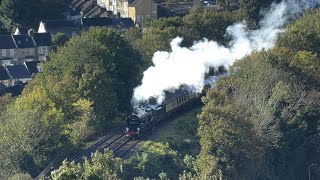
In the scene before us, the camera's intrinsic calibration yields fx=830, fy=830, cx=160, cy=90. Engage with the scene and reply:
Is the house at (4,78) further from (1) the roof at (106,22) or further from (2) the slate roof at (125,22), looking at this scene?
(2) the slate roof at (125,22)

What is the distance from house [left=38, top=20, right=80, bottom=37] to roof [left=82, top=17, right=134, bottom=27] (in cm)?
89

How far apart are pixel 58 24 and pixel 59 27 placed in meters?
0.39

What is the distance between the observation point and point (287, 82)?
43.5m

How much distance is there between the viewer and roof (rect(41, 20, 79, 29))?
231 ft

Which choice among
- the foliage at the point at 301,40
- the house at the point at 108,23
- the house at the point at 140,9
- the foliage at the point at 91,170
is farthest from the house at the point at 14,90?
the foliage at the point at 91,170

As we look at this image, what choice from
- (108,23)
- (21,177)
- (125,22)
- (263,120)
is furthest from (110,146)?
(125,22)

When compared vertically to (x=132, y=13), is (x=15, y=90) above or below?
below

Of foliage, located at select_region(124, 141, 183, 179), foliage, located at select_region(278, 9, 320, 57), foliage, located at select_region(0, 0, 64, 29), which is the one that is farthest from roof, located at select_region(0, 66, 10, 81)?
foliage, located at select_region(124, 141, 183, 179)

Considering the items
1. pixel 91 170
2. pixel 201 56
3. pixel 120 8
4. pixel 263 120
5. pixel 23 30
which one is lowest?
pixel 23 30

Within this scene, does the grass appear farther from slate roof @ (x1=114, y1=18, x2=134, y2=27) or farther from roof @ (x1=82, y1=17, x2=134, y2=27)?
slate roof @ (x1=114, y1=18, x2=134, y2=27)

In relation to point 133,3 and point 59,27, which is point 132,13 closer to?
point 133,3

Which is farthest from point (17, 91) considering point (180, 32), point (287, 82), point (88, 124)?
point (287, 82)

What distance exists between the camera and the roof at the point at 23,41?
215ft

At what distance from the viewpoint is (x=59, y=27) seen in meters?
70.8
